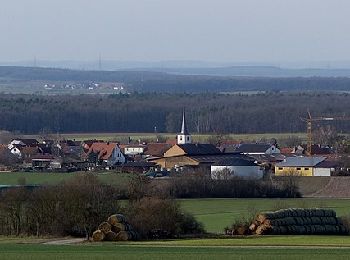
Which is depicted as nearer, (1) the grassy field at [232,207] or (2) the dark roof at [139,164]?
(1) the grassy field at [232,207]

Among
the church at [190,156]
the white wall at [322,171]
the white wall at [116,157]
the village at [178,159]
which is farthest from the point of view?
the white wall at [116,157]

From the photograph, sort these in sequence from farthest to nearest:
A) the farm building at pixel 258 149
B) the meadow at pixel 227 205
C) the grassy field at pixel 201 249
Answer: the farm building at pixel 258 149 < the meadow at pixel 227 205 < the grassy field at pixel 201 249

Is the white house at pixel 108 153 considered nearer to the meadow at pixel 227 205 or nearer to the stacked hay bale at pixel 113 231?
the meadow at pixel 227 205

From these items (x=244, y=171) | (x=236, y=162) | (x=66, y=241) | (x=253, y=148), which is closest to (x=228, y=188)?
(x=244, y=171)

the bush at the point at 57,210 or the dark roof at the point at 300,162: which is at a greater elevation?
the bush at the point at 57,210

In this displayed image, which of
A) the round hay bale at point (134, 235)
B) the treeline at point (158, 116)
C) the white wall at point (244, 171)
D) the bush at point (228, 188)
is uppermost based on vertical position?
the round hay bale at point (134, 235)

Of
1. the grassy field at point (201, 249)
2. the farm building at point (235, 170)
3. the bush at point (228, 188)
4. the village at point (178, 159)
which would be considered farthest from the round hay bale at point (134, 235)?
the village at point (178, 159)
